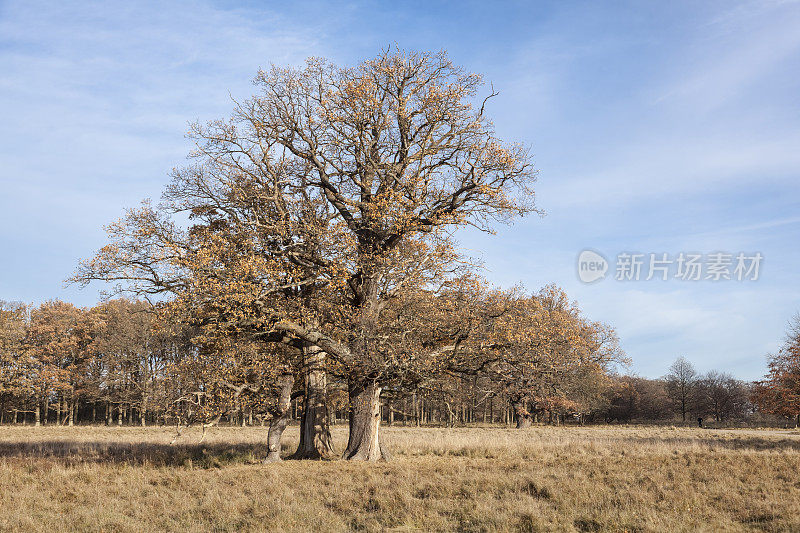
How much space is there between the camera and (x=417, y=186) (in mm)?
21984

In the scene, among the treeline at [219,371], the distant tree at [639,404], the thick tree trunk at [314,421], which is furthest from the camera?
the distant tree at [639,404]

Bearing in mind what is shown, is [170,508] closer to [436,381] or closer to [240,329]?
[240,329]

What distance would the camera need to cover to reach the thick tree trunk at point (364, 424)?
21.2 metres

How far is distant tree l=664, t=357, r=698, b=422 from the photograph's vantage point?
9919 centimetres

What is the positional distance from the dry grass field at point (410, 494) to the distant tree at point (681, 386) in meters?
86.5

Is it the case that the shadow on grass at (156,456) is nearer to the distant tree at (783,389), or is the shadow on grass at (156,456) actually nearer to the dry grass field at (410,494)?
the dry grass field at (410,494)

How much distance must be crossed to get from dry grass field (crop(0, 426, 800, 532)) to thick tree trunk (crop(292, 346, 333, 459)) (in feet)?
7.87

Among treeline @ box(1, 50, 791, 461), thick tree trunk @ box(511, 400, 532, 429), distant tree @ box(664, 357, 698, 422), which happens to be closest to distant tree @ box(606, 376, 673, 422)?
distant tree @ box(664, 357, 698, 422)

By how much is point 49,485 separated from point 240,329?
7.15 meters

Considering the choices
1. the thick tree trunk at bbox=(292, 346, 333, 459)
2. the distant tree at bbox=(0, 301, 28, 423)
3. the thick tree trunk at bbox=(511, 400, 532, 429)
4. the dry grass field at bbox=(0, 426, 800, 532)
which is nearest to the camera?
the dry grass field at bbox=(0, 426, 800, 532)

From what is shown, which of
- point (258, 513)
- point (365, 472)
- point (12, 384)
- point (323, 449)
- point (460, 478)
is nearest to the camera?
point (258, 513)

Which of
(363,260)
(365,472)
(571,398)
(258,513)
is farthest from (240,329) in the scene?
(571,398)

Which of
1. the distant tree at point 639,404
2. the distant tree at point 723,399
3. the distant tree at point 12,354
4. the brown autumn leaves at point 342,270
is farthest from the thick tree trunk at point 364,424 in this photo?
the distant tree at point 723,399

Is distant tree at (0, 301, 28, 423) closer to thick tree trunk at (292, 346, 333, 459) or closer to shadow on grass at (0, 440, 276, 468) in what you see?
shadow on grass at (0, 440, 276, 468)
